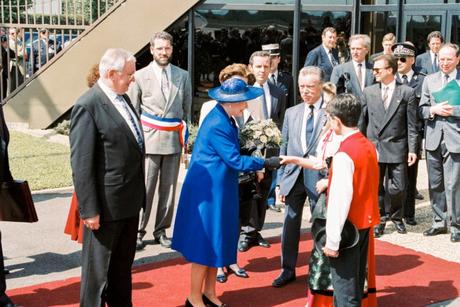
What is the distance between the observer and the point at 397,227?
329 inches

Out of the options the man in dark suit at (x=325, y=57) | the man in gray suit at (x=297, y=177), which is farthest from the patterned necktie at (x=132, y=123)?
the man in dark suit at (x=325, y=57)

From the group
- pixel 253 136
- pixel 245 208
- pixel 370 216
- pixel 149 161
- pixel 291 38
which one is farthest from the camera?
pixel 291 38

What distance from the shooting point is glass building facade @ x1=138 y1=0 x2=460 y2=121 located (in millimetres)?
14258

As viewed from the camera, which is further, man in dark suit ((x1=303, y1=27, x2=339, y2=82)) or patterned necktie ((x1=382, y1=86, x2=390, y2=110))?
man in dark suit ((x1=303, y1=27, x2=339, y2=82))

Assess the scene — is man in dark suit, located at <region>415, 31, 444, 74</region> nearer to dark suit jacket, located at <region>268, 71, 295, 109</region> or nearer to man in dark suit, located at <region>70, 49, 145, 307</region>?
dark suit jacket, located at <region>268, 71, 295, 109</region>

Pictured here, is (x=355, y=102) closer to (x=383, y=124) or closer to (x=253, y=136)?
(x=253, y=136)

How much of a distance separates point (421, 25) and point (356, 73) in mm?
5557

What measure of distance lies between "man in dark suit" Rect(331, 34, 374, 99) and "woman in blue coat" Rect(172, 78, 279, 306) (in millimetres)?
3342

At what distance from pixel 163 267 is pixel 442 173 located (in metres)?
3.50

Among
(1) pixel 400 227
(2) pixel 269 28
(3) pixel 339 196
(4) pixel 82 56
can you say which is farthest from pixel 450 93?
(4) pixel 82 56

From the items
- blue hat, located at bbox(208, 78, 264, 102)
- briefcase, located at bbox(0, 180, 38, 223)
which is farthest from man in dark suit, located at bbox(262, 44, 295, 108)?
briefcase, located at bbox(0, 180, 38, 223)

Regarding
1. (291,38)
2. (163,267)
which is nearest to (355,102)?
(163,267)

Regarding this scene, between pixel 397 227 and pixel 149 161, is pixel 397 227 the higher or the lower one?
the lower one

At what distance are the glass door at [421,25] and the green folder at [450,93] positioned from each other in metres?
5.95
